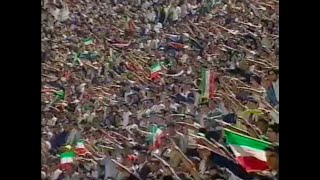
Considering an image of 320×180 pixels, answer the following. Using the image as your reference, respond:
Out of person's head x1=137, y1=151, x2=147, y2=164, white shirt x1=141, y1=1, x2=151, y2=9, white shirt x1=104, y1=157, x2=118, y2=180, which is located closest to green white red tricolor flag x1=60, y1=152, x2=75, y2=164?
white shirt x1=104, y1=157, x2=118, y2=180

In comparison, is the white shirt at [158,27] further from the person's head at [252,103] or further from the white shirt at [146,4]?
the person's head at [252,103]

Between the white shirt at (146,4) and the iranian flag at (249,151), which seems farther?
the white shirt at (146,4)

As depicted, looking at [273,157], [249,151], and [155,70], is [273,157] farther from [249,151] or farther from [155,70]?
[155,70]

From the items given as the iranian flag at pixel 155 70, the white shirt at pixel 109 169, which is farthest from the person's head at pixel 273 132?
the white shirt at pixel 109 169

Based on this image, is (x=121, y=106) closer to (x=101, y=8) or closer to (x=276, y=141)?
(x=101, y=8)
